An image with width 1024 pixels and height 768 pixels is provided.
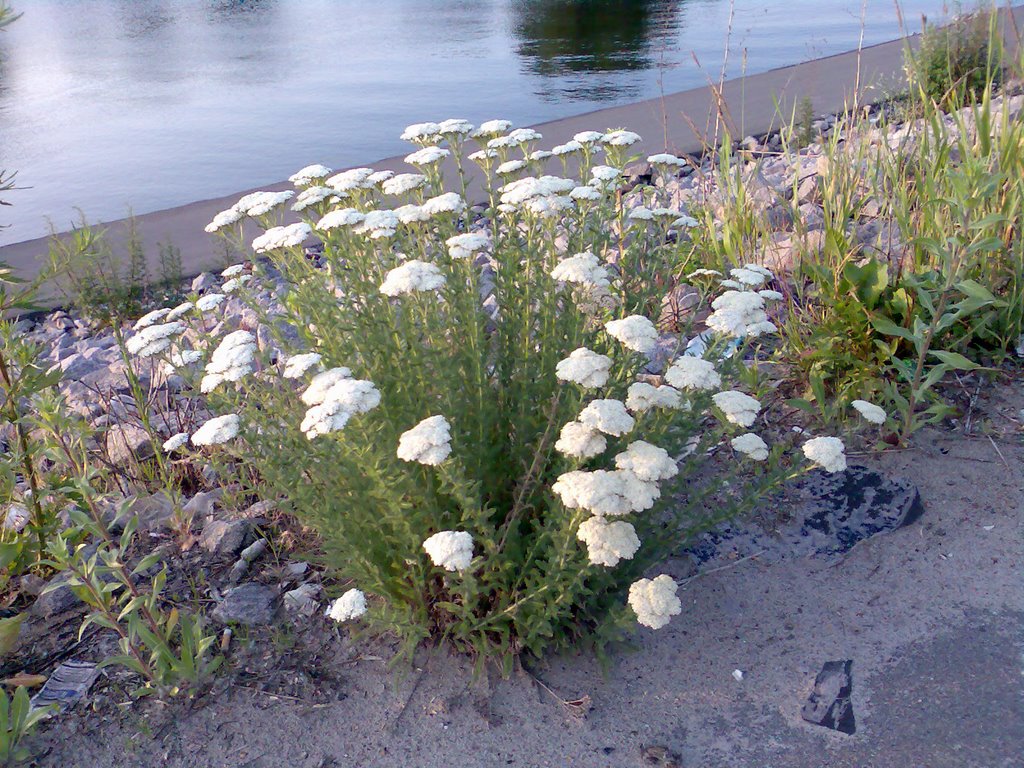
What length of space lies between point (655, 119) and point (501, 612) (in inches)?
344

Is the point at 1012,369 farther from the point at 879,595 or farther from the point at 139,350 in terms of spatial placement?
the point at 139,350

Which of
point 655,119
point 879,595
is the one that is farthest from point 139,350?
point 655,119

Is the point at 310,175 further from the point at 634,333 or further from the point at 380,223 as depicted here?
the point at 634,333

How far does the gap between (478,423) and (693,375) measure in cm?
74

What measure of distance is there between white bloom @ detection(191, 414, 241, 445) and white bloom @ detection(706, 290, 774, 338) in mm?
1437

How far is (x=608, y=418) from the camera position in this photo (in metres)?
2.29

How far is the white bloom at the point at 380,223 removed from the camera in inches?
109

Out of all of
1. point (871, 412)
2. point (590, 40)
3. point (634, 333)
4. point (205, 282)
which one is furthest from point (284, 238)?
point (590, 40)

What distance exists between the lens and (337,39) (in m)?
20.8

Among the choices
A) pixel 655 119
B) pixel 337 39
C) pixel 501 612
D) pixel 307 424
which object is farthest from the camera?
pixel 337 39

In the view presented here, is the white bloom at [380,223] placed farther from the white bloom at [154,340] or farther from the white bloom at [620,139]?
the white bloom at [620,139]

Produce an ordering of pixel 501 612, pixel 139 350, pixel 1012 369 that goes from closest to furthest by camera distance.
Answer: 1. pixel 501 612
2. pixel 139 350
3. pixel 1012 369

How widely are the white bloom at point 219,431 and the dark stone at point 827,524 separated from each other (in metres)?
1.71

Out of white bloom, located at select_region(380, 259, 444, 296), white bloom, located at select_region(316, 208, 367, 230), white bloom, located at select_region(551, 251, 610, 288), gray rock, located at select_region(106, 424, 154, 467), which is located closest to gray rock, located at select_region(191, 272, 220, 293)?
gray rock, located at select_region(106, 424, 154, 467)
